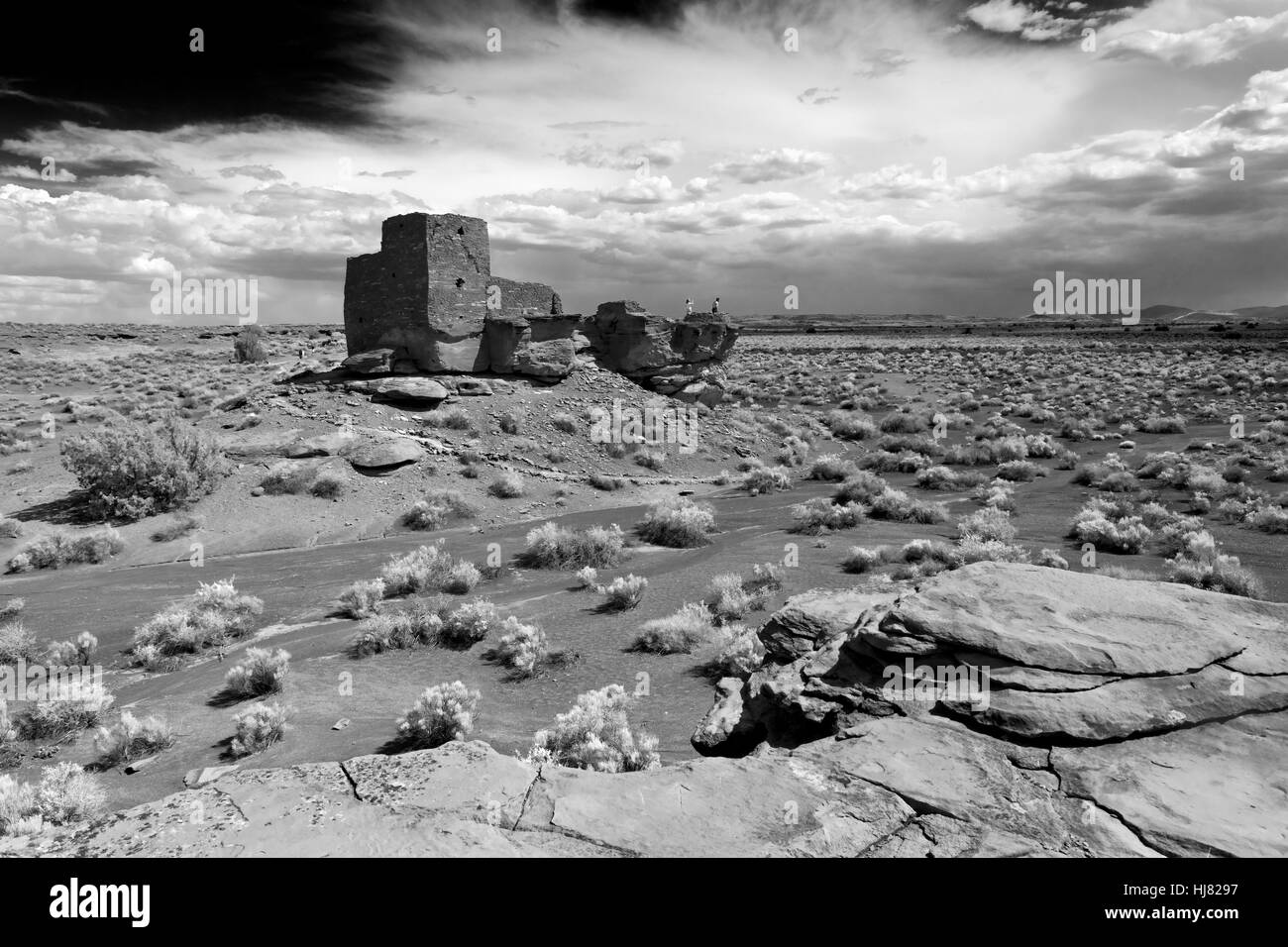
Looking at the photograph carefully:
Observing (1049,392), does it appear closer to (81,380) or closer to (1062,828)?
(1062,828)

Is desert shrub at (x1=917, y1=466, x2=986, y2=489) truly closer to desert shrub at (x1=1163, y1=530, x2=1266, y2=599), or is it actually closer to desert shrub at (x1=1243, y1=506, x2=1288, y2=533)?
desert shrub at (x1=1243, y1=506, x2=1288, y2=533)

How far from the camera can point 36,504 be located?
17.1 meters

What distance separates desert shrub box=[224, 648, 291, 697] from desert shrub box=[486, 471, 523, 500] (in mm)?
11164

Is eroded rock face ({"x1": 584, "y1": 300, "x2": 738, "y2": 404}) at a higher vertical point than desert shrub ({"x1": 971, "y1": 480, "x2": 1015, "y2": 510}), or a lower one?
higher

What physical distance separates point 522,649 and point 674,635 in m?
2.03

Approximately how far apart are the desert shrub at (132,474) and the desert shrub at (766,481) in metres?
14.8

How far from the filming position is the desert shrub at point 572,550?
1387 cm

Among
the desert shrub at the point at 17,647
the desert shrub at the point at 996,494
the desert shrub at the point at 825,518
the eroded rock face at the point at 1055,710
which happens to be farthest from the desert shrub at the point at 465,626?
the desert shrub at the point at 996,494

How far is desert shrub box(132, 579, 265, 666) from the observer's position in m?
9.84

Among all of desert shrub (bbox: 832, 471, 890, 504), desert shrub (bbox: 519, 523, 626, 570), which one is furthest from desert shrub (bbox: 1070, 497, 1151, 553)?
desert shrub (bbox: 519, 523, 626, 570)

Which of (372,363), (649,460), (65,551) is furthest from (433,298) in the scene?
(65,551)

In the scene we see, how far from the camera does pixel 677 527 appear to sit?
50.1 feet

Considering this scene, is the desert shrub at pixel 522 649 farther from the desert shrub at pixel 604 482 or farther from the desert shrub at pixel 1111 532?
the desert shrub at pixel 604 482

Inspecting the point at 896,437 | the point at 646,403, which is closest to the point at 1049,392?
the point at 896,437
